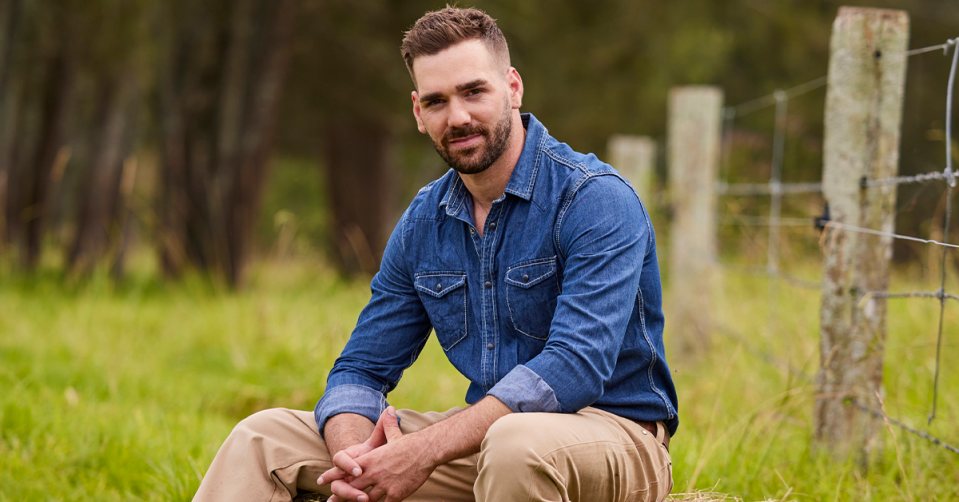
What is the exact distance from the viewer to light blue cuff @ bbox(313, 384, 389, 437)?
2.38 metres

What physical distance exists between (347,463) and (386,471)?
0.10 metres

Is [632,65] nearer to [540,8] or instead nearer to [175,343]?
[540,8]

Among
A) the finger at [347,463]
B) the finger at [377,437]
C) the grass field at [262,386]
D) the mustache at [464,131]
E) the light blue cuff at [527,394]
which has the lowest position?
the grass field at [262,386]

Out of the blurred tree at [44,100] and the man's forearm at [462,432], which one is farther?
the blurred tree at [44,100]

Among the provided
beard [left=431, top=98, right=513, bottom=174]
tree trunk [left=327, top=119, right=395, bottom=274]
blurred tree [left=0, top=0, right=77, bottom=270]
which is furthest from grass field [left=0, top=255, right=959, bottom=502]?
tree trunk [left=327, top=119, right=395, bottom=274]

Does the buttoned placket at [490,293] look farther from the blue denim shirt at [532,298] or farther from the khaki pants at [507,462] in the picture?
the khaki pants at [507,462]

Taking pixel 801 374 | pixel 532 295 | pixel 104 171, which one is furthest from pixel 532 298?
pixel 104 171

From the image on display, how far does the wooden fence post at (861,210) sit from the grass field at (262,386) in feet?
0.44

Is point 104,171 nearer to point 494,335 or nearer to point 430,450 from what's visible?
point 494,335

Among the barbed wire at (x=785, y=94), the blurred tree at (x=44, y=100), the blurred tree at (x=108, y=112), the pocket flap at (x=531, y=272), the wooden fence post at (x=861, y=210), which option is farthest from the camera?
the blurred tree at (x=44, y=100)

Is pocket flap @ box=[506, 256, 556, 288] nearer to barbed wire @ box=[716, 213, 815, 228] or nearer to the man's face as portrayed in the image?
the man's face

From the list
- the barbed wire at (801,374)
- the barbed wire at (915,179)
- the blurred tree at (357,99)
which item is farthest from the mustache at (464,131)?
the blurred tree at (357,99)

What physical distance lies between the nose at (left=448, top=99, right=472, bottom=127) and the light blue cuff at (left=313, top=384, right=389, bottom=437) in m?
0.76

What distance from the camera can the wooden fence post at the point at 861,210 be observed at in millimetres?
3008
